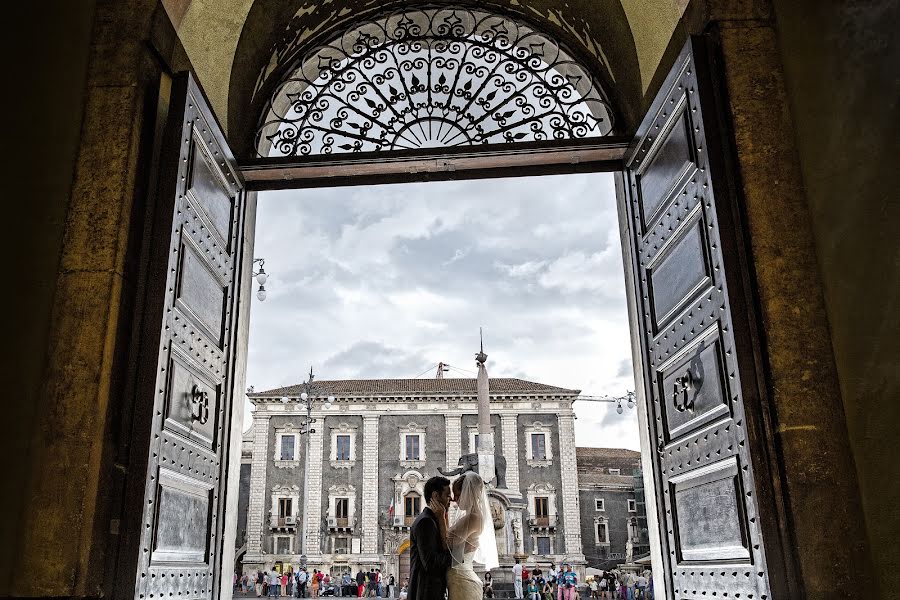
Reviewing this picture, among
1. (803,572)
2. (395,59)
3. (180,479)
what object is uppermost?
(395,59)

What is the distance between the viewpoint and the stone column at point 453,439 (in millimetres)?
31312

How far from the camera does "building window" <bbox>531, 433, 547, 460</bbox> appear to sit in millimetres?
31484

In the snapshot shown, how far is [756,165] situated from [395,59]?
2.50 meters

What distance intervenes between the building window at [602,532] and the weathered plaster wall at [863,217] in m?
32.0

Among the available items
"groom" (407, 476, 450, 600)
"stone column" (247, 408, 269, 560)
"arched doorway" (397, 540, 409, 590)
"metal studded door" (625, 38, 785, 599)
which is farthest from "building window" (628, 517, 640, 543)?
"metal studded door" (625, 38, 785, 599)

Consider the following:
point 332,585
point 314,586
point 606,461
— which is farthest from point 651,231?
point 606,461

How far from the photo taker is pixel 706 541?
9.74ft

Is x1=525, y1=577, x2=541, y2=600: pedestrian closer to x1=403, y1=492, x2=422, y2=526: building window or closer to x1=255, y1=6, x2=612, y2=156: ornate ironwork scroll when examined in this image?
x1=403, y1=492, x2=422, y2=526: building window

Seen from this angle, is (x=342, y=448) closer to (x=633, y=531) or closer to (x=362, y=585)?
(x=362, y=585)

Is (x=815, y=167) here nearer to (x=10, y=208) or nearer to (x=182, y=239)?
(x=182, y=239)

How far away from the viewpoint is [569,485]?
3117 cm

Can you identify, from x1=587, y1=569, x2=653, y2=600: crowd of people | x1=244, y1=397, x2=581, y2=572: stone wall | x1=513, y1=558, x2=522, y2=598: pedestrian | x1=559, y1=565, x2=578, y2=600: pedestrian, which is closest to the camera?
x1=513, y1=558, x2=522, y2=598: pedestrian

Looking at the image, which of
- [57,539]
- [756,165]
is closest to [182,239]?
[57,539]

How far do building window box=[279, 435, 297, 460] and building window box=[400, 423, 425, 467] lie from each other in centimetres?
451
